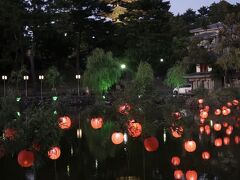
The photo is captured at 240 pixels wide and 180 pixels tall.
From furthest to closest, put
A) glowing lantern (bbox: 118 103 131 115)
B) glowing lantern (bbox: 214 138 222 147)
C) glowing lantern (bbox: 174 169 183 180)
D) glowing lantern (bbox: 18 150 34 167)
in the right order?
glowing lantern (bbox: 118 103 131 115) → glowing lantern (bbox: 214 138 222 147) → glowing lantern (bbox: 174 169 183 180) → glowing lantern (bbox: 18 150 34 167)

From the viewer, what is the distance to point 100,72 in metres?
47.4

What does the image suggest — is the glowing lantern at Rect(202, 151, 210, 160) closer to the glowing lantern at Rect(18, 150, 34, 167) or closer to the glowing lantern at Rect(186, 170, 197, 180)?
the glowing lantern at Rect(186, 170, 197, 180)

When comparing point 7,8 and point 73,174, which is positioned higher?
point 7,8

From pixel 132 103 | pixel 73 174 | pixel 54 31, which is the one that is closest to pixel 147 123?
pixel 132 103

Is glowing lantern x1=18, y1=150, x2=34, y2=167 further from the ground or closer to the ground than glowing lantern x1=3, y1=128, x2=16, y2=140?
closer to the ground

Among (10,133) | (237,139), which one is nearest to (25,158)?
(10,133)

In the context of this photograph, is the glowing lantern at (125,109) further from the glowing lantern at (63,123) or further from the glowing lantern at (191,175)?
the glowing lantern at (191,175)

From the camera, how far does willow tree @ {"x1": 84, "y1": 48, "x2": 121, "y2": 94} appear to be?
47188mm

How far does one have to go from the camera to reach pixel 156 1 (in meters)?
59.8

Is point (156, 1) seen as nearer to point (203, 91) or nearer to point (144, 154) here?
point (203, 91)

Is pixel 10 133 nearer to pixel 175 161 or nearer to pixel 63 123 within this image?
pixel 63 123

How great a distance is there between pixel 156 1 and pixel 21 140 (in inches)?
1925

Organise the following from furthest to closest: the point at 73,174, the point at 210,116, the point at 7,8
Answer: the point at 7,8, the point at 210,116, the point at 73,174

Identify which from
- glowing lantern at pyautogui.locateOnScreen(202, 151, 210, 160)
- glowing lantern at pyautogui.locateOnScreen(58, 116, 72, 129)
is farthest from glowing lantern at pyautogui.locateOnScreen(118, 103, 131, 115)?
glowing lantern at pyautogui.locateOnScreen(202, 151, 210, 160)
